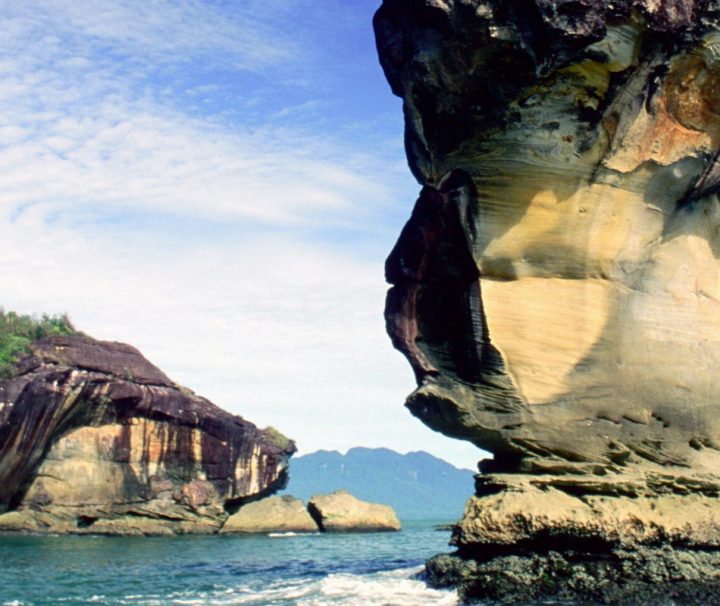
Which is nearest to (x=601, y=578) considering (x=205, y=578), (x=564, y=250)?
(x=564, y=250)

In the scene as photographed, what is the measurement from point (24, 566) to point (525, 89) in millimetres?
14608

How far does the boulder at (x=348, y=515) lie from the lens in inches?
1697

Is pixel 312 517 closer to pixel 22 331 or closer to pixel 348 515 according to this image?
pixel 348 515

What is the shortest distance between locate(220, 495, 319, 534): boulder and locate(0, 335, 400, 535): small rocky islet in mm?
55

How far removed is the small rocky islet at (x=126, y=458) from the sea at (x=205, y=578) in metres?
9.13

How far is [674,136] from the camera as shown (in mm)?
13188

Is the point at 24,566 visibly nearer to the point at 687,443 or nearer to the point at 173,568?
the point at 173,568

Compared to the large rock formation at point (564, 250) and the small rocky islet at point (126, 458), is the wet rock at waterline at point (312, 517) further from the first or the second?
the large rock formation at point (564, 250)

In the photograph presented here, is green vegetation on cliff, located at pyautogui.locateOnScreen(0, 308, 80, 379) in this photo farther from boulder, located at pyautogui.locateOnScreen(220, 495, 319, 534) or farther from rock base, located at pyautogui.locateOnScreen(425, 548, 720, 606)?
rock base, located at pyautogui.locateOnScreen(425, 548, 720, 606)

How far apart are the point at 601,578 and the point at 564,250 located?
4.56 m

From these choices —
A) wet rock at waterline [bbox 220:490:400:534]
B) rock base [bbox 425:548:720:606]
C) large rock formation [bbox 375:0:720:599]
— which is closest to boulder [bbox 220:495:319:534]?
wet rock at waterline [bbox 220:490:400:534]

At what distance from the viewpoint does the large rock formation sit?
38.8 feet

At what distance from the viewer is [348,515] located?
143 feet

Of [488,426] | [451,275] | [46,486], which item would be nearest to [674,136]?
[451,275]
